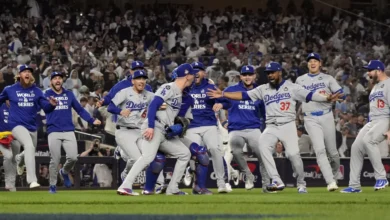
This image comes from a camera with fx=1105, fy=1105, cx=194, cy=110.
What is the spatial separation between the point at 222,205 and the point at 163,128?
240 centimetres

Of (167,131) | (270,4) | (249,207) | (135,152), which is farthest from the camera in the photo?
(270,4)

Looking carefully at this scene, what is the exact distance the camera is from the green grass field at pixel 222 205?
47.7ft

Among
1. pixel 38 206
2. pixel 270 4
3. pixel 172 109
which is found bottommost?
pixel 38 206

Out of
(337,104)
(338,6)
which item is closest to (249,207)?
(337,104)

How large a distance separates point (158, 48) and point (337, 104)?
22.6 ft

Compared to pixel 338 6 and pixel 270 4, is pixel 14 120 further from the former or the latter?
pixel 338 6

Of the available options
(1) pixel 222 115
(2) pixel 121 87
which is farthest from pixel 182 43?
(2) pixel 121 87

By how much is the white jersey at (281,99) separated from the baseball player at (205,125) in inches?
35.3

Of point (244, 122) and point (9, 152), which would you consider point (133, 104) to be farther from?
point (9, 152)

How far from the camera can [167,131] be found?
1791 centimetres

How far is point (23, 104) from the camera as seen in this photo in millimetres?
20250

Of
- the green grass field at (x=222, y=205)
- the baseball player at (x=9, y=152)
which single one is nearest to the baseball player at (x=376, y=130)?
the green grass field at (x=222, y=205)

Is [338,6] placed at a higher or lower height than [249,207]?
higher

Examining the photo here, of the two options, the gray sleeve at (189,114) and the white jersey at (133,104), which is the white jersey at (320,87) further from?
the white jersey at (133,104)
